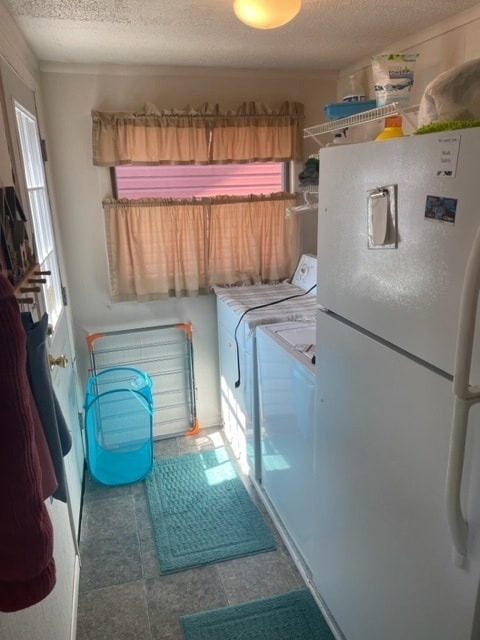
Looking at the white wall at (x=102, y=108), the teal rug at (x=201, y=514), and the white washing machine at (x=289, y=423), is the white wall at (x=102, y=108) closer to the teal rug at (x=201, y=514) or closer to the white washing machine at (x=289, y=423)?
the teal rug at (x=201, y=514)

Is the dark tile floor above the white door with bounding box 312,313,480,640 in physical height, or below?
below

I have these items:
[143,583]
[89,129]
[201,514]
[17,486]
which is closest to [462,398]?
[17,486]

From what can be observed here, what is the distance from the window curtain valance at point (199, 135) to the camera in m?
2.56

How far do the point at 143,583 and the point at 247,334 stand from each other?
122 centimetres

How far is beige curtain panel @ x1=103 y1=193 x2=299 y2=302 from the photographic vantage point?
107 inches

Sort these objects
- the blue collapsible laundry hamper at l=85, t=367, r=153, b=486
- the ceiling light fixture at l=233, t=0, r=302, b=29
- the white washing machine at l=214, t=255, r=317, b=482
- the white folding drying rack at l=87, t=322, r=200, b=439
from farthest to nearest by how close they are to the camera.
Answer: the white folding drying rack at l=87, t=322, r=200, b=439
the blue collapsible laundry hamper at l=85, t=367, r=153, b=486
the white washing machine at l=214, t=255, r=317, b=482
the ceiling light fixture at l=233, t=0, r=302, b=29

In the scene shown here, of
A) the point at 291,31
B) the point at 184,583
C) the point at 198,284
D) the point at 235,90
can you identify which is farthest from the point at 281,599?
the point at 235,90

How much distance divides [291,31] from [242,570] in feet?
7.81

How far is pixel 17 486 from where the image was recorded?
71cm

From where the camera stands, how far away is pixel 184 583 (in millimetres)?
1994

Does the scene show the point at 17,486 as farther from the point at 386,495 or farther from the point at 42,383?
the point at 386,495

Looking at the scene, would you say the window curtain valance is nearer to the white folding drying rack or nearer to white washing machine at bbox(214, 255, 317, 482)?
white washing machine at bbox(214, 255, 317, 482)

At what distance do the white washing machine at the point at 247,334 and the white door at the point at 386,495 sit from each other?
0.79 m

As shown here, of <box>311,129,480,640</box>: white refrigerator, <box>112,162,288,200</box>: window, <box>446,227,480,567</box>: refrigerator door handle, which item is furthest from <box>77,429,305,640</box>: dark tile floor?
<box>112,162,288,200</box>: window
